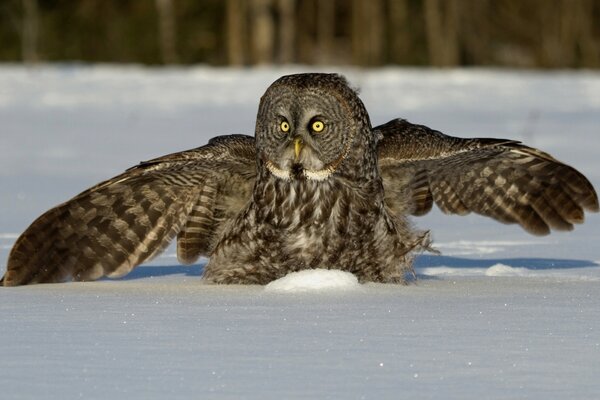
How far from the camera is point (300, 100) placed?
17.9 feet

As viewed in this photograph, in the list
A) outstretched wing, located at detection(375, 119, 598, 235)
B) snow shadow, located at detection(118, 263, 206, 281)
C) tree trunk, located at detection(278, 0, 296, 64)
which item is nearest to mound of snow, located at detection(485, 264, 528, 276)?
outstretched wing, located at detection(375, 119, 598, 235)

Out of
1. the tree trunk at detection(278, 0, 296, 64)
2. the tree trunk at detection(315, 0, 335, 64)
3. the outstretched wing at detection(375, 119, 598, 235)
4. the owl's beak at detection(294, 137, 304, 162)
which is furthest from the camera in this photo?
the tree trunk at detection(315, 0, 335, 64)

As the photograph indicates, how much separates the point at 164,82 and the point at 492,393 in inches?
914

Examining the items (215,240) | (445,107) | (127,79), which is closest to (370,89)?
(445,107)

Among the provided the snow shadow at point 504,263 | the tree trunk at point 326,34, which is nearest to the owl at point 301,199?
the snow shadow at point 504,263

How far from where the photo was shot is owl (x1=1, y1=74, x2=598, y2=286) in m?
5.55

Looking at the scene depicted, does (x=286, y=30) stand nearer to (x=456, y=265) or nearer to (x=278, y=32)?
(x=278, y=32)

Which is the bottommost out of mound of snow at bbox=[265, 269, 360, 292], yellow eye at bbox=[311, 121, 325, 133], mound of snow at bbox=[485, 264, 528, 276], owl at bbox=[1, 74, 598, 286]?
mound of snow at bbox=[485, 264, 528, 276]

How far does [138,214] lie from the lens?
5984 millimetres

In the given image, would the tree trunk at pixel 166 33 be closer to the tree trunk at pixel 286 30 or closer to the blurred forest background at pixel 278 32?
the blurred forest background at pixel 278 32

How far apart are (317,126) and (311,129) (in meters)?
0.03

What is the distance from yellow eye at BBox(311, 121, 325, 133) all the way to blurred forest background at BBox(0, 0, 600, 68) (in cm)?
2778

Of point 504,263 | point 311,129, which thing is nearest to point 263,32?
point 504,263

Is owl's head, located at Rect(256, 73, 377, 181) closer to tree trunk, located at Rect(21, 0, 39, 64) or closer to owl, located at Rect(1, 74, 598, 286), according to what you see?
owl, located at Rect(1, 74, 598, 286)
